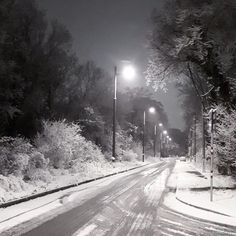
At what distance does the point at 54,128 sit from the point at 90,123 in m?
22.8

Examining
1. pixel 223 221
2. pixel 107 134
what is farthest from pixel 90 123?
pixel 223 221

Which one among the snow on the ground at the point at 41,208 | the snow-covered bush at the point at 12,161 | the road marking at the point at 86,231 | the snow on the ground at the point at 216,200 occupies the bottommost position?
the road marking at the point at 86,231

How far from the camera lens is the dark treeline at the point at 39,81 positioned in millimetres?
31453

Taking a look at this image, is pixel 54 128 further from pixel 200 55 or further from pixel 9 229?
pixel 9 229

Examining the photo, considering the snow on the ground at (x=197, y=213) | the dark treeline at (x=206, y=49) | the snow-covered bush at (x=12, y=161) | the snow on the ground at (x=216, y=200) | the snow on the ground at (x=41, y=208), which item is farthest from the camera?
the snow-covered bush at (x=12, y=161)

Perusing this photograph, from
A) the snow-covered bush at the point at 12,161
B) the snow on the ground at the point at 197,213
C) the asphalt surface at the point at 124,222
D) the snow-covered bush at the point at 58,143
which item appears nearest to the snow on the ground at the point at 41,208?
the asphalt surface at the point at 124,222

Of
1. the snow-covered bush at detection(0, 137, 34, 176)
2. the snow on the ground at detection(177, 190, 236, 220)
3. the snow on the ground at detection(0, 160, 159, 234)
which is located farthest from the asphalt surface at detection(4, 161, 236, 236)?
the snow-covered bush at detection(0, 137, 34, 176)

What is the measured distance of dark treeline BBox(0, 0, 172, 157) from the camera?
1238 inches

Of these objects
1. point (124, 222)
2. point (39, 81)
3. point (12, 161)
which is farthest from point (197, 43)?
point (39, 81)

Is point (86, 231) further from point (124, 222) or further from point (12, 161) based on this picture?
point (12, 161)

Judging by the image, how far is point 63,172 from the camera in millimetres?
28125

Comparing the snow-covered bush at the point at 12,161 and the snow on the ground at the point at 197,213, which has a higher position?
the snow-covered bush at the point at 12,161

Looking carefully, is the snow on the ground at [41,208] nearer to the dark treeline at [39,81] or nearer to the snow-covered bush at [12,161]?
the snow-covered bush at [12,161]

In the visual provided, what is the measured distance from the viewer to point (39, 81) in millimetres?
36500
